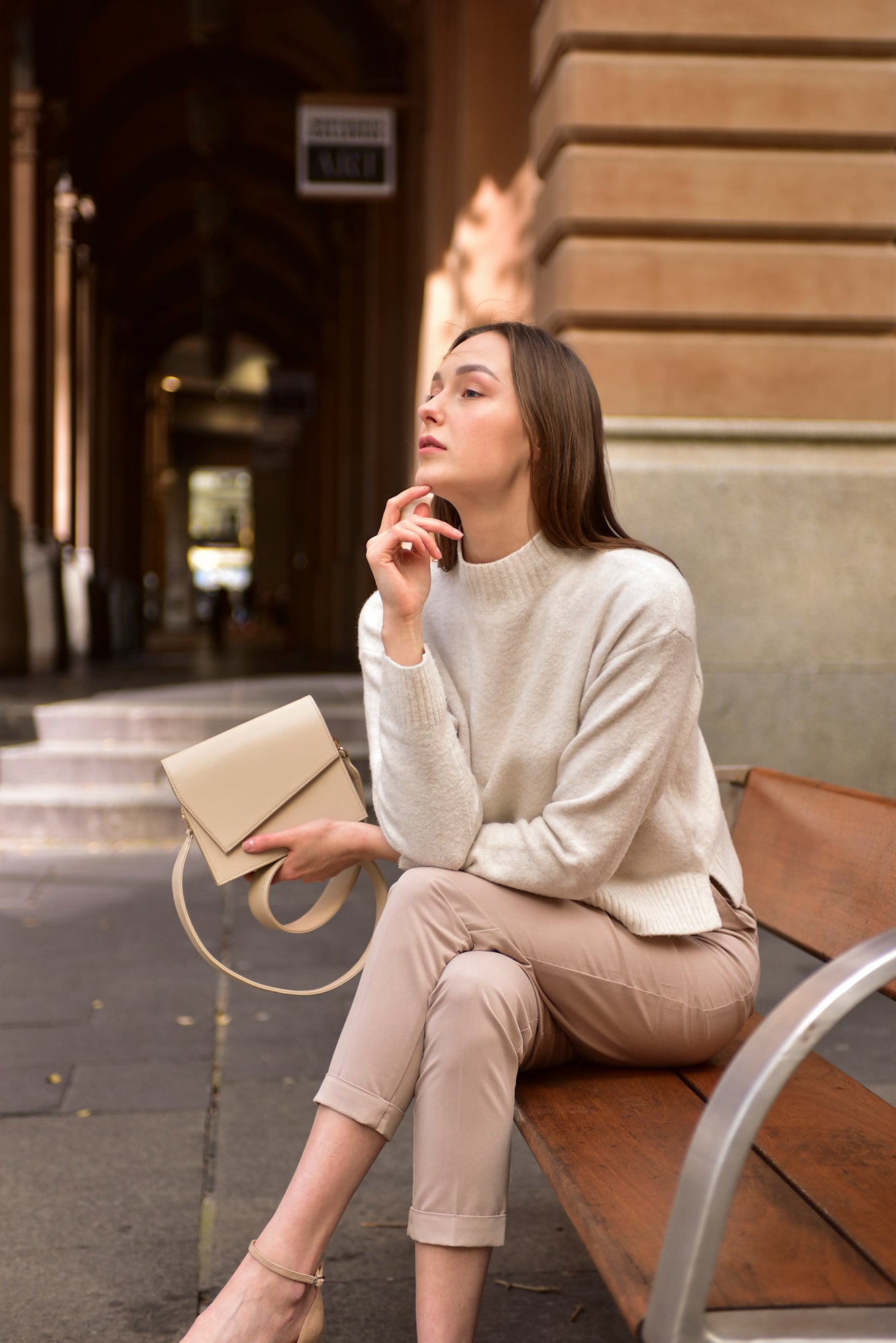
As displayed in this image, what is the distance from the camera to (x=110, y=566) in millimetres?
23859

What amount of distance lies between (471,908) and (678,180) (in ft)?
15.3

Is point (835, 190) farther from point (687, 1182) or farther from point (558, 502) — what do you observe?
point (687, 1182)

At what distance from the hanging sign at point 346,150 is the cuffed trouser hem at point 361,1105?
9453 millimetres

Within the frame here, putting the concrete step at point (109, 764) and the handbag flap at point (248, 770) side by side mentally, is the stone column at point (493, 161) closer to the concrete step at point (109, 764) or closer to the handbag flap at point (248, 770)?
the concrete step at point (109, 764)

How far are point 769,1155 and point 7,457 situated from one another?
10185mm

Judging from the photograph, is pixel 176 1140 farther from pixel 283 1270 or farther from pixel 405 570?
pixel 405 570

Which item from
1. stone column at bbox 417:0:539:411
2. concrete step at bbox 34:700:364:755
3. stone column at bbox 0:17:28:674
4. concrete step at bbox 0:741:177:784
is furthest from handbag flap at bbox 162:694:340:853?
stone column at bbox 0:17:28:674

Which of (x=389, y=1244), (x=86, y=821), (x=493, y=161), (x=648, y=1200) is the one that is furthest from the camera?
(x=493, y=161)

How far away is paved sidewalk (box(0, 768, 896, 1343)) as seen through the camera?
7.68ft

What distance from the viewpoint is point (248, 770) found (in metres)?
2.29

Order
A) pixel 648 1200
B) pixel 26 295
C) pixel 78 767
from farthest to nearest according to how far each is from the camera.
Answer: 1. pixel 26 295
2. pixel 78 767
3. pixel 648 1200

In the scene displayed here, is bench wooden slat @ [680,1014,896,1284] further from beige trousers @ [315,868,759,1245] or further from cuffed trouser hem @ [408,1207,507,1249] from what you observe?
cuffed trouser hem @ [408,1207,507,1249]

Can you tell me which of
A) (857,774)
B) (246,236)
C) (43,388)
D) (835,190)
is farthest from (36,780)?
(246,236)

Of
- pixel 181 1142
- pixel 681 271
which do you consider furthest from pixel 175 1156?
pixel 681 271
